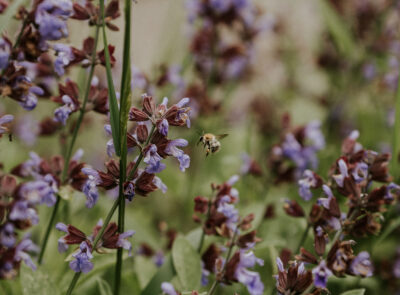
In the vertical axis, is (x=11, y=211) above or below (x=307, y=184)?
below

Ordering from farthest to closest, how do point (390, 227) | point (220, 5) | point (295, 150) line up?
1. point (220, 5)
2. point (295, 150)
3. point (390, 227)

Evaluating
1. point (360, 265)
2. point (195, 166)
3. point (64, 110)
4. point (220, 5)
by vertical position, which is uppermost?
point (220, 5)

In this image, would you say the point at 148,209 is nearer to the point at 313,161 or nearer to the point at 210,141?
the point at 313,161

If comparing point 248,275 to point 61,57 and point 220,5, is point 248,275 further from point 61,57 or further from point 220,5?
point 220,5

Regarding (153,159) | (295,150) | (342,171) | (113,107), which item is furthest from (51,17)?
(295,150)

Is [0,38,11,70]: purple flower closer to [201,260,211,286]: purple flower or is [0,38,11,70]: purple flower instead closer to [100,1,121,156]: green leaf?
[100,1,121,156]: green leaf

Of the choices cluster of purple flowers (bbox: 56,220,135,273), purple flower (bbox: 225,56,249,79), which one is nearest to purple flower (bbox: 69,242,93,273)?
cluster of purple flowers (bbox: 56,220,135,273)

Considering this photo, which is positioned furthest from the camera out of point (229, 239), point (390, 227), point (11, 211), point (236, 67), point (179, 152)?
point (236, 67)
